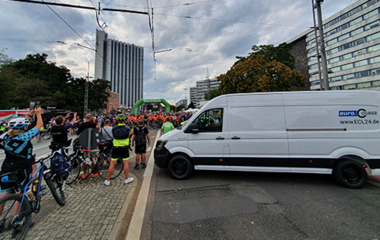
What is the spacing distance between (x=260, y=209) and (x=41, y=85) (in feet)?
130

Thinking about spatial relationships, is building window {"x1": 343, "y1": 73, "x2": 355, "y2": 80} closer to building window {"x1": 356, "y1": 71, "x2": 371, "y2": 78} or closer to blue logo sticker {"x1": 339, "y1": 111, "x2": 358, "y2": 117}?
building window {"x1": 356, "y1": 71, "x2": 371, "y2": 78}

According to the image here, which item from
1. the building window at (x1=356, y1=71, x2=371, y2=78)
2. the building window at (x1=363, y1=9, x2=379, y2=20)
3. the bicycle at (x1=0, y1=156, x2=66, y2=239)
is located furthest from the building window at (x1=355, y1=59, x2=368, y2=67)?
the bicycle at (x1=0, y1=156, x2=66, y2=239)

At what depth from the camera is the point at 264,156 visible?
386cm

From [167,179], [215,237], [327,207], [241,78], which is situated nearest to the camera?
[215,237]

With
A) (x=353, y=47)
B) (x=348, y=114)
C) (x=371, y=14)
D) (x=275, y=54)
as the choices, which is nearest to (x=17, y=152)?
(x=348, y=114)

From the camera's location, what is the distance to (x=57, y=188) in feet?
9.97

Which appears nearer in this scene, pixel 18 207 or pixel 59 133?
pixel 18 207

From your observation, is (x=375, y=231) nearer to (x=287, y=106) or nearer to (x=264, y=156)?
(x=264, y=156)

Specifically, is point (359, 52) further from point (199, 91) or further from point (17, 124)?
point (199, 91)

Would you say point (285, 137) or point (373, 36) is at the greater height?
point (373, 36)

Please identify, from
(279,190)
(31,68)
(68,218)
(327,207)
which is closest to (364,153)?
(327,207)

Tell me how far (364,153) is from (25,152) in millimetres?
6970

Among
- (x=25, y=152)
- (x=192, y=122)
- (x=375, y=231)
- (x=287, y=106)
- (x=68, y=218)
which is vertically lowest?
(x=375, y=231)

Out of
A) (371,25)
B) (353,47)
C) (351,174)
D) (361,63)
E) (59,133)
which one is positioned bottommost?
(351,174)
